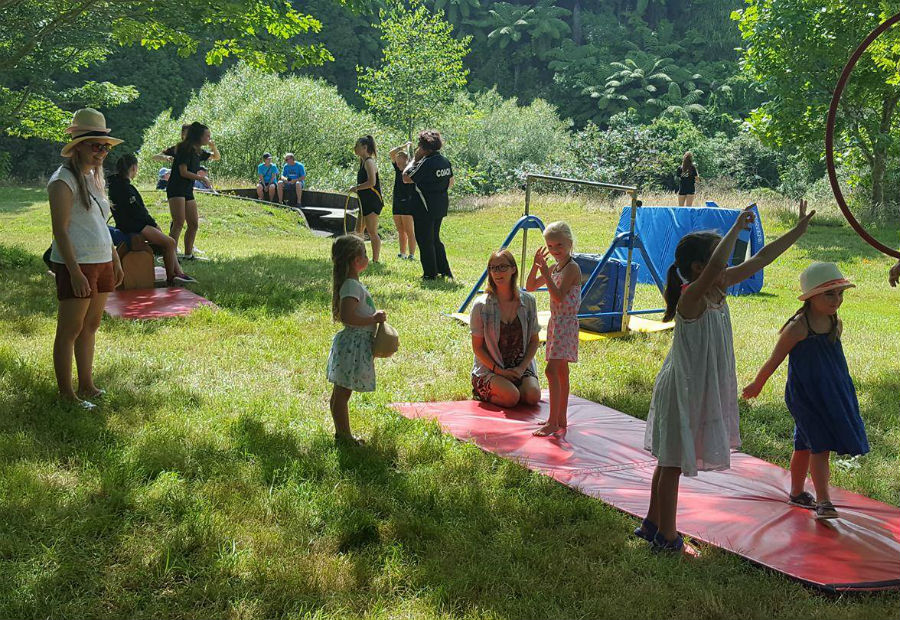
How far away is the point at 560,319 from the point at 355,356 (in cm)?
144

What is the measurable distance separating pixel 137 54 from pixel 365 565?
59783mm

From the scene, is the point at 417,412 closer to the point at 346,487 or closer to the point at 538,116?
the point at 346,487

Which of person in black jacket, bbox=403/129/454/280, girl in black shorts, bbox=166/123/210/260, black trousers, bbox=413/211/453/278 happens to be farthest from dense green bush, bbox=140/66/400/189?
person in black jacket, bbox=403/129/454/280

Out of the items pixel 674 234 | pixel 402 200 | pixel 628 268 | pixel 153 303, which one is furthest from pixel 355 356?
pixel 674 234

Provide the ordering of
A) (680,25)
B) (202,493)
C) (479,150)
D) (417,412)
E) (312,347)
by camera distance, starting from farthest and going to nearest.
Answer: (680,25) → (479,150) → (312,347) → (417,412) → (202,493)

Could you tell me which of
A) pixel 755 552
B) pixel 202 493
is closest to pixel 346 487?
pixel 202 493

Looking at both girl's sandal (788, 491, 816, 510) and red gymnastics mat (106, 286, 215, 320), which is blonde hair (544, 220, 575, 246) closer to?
girl's sandal (788, 491, 816, 510)

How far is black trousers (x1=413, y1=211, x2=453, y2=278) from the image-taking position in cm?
1127

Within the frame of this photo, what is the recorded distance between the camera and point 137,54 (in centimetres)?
5659

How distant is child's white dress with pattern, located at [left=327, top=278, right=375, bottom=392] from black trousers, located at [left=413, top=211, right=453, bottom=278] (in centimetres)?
627

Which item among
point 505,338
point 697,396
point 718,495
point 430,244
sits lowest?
point 718,495

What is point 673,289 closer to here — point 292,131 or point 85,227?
point 85,227

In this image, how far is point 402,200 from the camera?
12.5 meters

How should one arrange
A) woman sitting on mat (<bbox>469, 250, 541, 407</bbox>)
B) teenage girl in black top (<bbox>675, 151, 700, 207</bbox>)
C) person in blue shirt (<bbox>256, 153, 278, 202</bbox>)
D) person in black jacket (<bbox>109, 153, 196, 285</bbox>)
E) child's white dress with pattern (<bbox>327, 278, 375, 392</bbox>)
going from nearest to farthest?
child's white dress with pattern (<bbox>327, 278, 375, 392</bbox>)
woman sitting on mat (<bbox>469, 250, 541, 407</bbox>)
person in black jacket (<bbox>109, 153, 196, 285</bbox>)
teenage girl in black top (<bbox>675, 151, 700, 207</bbox>)
person in blue shirt (<bbox>256, 153, 278, 202</bbox>)
